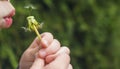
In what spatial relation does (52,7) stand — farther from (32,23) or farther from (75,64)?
(32,23)

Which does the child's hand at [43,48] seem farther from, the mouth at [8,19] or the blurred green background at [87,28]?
the blurred green background at [87,28]

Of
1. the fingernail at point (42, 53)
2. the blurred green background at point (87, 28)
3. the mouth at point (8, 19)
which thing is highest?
the mouth at point (8, 19)

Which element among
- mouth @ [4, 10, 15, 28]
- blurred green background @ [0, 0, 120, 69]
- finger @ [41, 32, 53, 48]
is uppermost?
mouth @ [4, 10, 15, 28]

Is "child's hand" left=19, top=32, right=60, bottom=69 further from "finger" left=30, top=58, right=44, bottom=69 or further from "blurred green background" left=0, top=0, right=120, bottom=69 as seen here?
"blurred green background" left=0, top=0, right=120, bottom=69

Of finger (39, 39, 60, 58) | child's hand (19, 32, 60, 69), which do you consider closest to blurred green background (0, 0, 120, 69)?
Answer: child's hand (19, 32, 60, 69)

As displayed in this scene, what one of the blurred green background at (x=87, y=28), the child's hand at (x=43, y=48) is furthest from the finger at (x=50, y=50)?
the blurred green background at (x=87, y=28)

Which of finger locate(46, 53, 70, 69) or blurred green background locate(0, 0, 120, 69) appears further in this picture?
blurred green background locate(0, 0, 120, 69)

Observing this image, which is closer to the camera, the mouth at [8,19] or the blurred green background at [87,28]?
the mouth at [8,19]

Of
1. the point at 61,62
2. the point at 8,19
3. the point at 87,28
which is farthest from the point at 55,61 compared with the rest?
the point at 87,28

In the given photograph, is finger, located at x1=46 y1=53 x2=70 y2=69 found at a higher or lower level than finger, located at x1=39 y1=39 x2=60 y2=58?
lower
